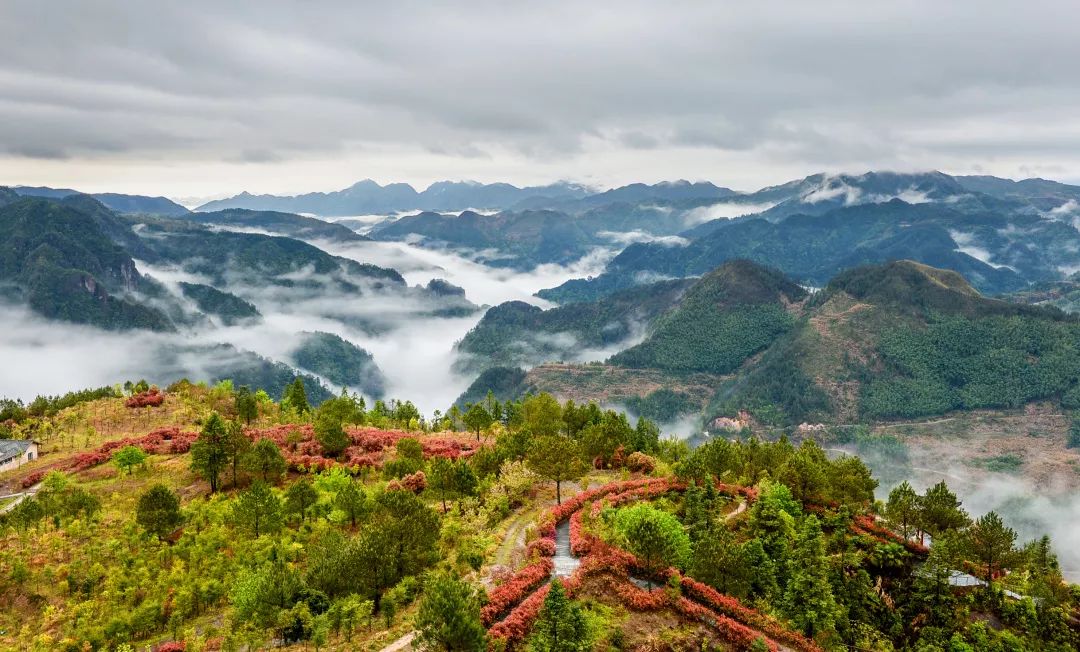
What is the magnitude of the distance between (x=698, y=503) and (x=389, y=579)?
28.2 metres

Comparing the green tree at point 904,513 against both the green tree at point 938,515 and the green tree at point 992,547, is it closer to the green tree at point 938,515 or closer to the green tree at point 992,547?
the green tree at point 938,515

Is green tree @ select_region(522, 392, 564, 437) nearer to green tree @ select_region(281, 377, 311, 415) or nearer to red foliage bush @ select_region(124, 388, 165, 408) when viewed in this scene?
green tree @ select_region(281, 377, 311, 415)

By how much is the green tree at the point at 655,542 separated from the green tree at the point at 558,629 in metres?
11.6

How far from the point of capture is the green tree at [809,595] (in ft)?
148

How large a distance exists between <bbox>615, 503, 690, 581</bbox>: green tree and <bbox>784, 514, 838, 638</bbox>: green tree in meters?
8.04

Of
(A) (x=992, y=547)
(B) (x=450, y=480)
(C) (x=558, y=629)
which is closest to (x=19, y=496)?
(B) (x=450, y=480)

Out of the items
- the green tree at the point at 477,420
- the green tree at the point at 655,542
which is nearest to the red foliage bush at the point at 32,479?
the green tree at the point at 477,420

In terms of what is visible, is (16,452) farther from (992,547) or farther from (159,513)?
(992,547)

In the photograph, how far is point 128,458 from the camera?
73.9 m

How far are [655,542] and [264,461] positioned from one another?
146 feet

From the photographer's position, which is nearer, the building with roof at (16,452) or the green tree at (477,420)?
the building with roof at (16,452)

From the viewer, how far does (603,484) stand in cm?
7044

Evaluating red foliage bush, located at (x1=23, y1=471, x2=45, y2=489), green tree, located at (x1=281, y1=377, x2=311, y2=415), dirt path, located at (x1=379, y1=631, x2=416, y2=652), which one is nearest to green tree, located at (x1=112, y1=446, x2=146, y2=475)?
red foliage bush, located at (x1=23, y1=471, x2=45, y2=489)

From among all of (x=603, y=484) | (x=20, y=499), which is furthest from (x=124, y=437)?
(x=603, y=484)
